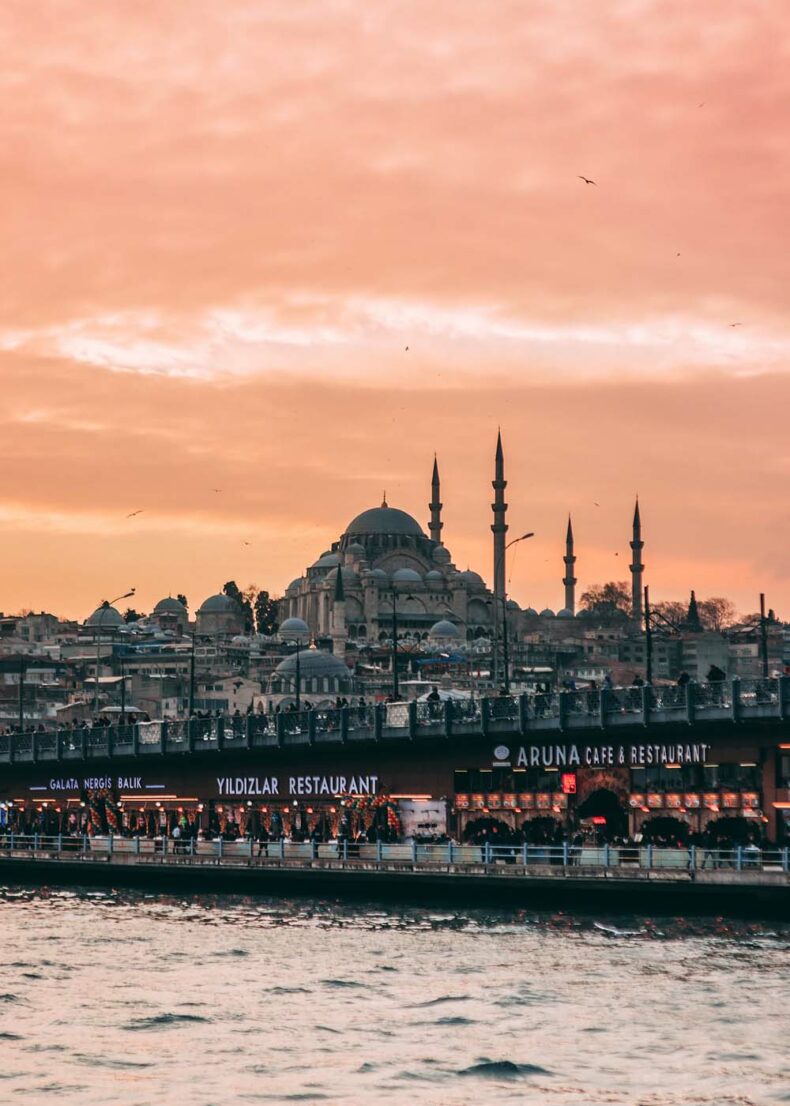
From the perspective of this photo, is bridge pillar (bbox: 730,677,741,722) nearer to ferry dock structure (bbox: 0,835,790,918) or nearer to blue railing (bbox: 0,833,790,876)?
blue railing (bbox: 0,833,790,876)

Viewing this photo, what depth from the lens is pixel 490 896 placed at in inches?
2379

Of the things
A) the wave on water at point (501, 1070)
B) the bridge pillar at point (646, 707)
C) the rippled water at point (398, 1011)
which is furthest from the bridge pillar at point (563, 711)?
the wave on water at point (501, 1070)

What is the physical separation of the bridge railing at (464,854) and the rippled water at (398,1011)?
2.03 m

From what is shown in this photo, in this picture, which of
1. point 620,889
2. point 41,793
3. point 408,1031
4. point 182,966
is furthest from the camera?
point 41,793

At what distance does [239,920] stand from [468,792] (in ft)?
50.2

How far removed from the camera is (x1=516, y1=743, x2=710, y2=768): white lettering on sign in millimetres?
64312

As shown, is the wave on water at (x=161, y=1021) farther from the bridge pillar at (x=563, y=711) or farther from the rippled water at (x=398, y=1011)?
the bridge pillar at (x=563, y=711)

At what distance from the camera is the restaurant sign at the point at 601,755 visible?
2534 inches

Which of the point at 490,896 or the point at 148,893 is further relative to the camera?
the point at 148,893

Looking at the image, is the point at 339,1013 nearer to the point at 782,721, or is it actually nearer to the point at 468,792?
the point at 782,721

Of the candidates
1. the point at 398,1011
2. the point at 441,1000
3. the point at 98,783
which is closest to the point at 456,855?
the point at 441,1000

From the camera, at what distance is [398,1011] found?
137 ft

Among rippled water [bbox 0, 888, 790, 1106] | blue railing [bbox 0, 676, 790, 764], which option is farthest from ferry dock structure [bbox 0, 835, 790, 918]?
blue railing [bbox 0, 676, 790, 764]

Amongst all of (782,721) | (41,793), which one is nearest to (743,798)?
(782,721)
